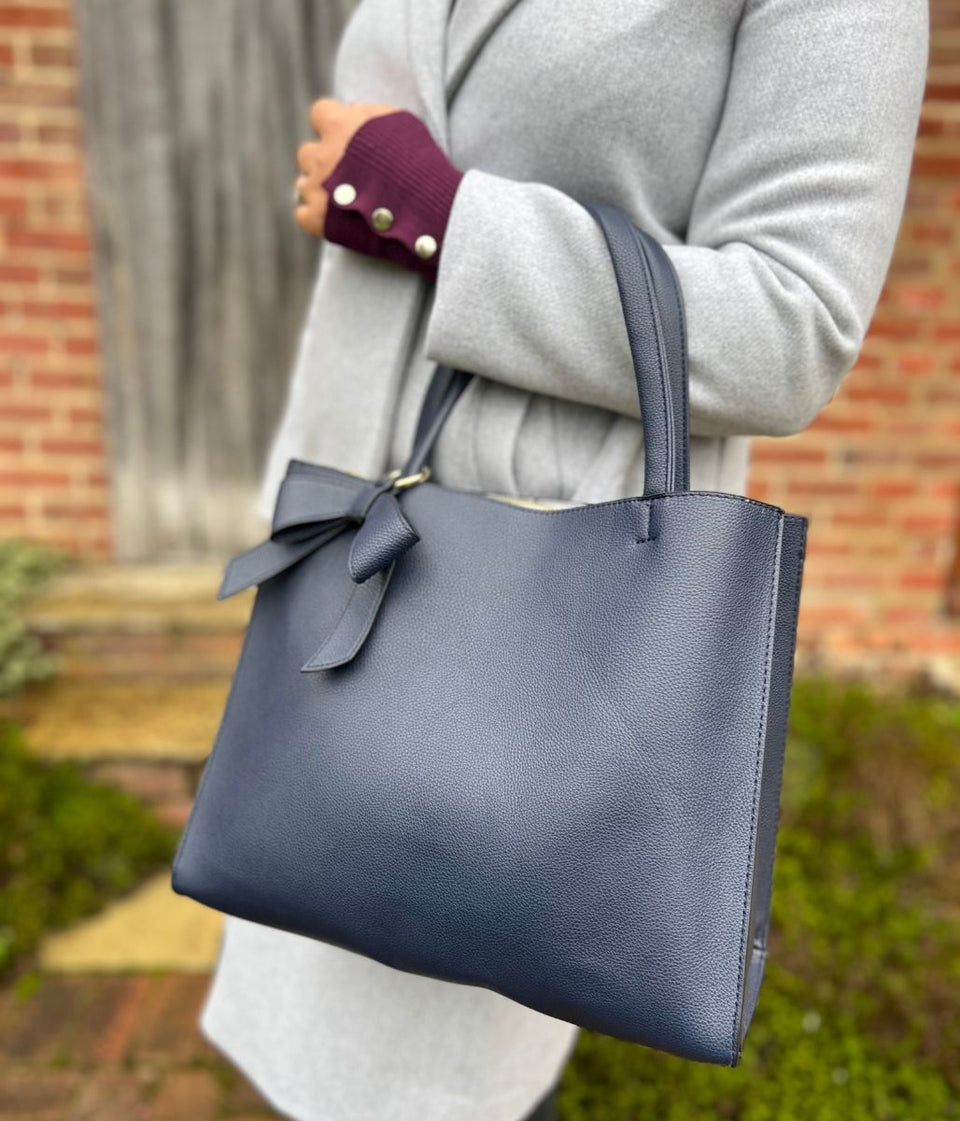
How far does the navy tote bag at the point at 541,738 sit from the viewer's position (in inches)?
31.4

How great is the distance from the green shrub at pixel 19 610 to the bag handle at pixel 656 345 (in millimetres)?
2258

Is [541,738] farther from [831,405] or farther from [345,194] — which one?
[831,405]

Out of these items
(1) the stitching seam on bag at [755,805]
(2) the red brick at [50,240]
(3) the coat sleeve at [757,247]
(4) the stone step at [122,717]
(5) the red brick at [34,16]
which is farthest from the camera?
(4) the stone step at [122,717]

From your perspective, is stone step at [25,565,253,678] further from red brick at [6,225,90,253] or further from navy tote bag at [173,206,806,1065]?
navy tote bag at [173,206,806,1065]

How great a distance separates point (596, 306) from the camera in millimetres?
954

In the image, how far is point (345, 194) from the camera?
102 cm

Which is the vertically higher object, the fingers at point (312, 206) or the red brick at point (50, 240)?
the fingers at point (312, 206)

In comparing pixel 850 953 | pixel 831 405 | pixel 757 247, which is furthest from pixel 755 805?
pixel 831 405

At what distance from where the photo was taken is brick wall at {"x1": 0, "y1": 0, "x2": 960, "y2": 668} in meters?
2.50

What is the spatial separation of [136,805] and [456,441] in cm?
201

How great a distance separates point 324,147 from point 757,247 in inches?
19.3

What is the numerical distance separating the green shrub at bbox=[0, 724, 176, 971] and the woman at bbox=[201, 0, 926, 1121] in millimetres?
1546

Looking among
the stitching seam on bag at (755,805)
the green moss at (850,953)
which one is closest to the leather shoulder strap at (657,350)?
the stitching seam on bag at (755,805)

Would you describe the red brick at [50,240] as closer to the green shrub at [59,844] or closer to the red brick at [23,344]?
the red brick at [23,344]
